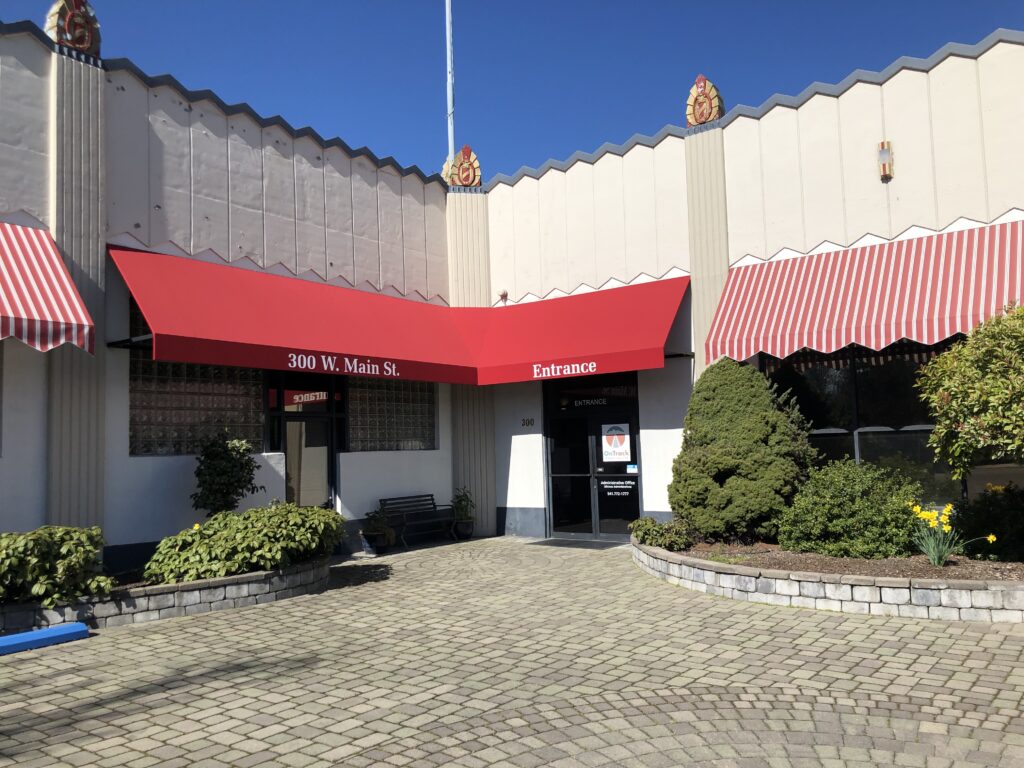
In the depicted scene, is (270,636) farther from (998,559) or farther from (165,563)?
(998,559)

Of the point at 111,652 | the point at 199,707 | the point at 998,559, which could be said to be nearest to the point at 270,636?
the point at 111,652

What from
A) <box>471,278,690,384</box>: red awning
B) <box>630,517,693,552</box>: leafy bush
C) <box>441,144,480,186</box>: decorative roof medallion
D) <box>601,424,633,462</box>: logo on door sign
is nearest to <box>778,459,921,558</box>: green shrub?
<box>630,517,693,552</box>: leafy bush

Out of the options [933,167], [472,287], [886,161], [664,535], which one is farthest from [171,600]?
[933,167]

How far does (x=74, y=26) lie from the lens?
10.7m

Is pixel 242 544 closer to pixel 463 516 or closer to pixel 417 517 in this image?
pixel 417 517

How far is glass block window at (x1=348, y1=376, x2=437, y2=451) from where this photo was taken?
13969 mm

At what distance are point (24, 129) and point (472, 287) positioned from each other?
8.27 metres

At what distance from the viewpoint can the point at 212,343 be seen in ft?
34.2

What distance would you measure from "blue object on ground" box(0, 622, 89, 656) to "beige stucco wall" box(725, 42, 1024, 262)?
1082 centimetres

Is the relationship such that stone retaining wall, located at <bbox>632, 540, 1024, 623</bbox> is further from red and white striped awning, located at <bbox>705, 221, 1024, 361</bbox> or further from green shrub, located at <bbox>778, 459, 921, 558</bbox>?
red and white striped awning, located at <bbox>705, 221, 1024, 361</bbox>

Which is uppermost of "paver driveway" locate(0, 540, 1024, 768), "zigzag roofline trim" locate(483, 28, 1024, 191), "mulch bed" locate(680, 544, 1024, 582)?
"zigzag roofline trim" locate(483, 28, 1024, 191)

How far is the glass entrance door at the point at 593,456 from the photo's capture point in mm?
14133

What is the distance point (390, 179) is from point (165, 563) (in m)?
8.78

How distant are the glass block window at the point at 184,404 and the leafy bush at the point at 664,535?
20.0 feet
